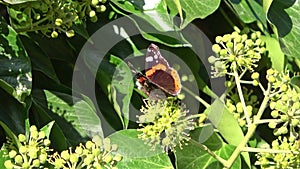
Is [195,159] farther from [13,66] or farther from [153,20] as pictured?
[13,66]

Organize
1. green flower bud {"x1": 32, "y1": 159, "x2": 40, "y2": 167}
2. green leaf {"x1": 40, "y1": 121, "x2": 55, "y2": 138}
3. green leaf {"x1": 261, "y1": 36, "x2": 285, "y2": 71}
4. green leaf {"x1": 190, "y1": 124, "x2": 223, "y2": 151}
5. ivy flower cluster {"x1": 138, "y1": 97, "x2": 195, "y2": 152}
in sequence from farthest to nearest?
green leaf {"x1": 261, "y1": 36, "x2": 285, "y2": 71} < green leaf {"x1": 190, "y1": 124, "x2": 223, "y2": 151} < ivy flower cluster {"x1": 138, "y1": 97, "x2": 195, "y2": 152} < green leaf {"x1": 40, "y1": 121, "x2": 55, "y2": 138} < green flower bud {"x1": 32, "y1": 159, "x2": 40, "y2": 167}

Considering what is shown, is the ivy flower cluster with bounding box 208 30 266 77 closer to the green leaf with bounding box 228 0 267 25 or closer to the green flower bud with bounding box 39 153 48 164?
the green leaf with bounding box 228 0 267 25

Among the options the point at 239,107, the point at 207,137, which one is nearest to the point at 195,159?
the point at 207,137

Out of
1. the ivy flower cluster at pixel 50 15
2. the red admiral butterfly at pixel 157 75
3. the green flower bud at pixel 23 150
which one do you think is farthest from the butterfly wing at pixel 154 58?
the green flower bud at pixel 23 150

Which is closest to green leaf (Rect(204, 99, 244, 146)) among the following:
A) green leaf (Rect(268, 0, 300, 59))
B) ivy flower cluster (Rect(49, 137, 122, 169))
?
green leaf (Rect(268, 0, 300, 59))

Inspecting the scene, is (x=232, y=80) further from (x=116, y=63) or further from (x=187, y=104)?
(x=116, y=63)

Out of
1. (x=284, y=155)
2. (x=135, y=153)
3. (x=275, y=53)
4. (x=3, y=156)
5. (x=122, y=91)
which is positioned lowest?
(x=284, y=155)
